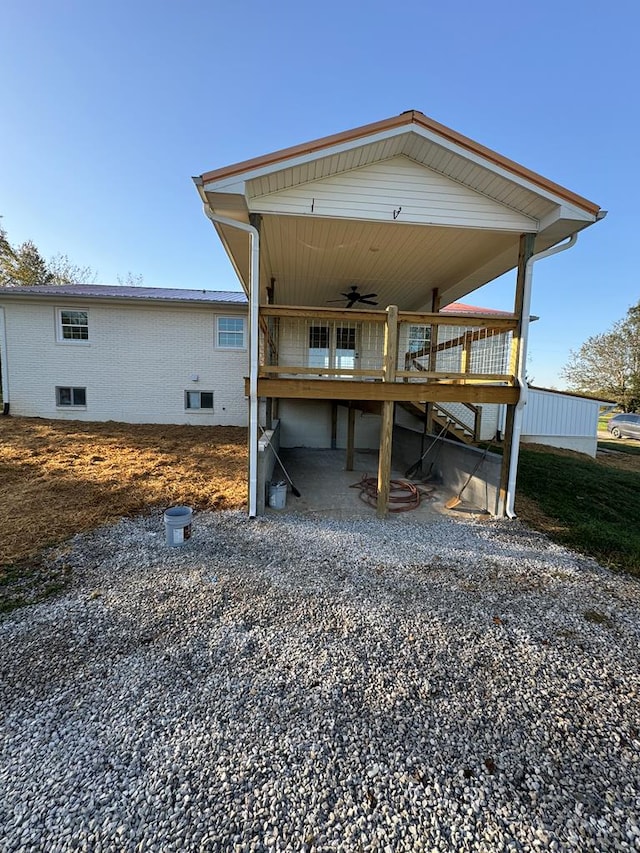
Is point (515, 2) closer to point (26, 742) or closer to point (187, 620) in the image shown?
point (187, 620)

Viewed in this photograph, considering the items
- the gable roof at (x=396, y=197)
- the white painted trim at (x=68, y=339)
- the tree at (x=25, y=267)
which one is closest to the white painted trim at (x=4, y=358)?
the white painted trim at (x=68, y=339)

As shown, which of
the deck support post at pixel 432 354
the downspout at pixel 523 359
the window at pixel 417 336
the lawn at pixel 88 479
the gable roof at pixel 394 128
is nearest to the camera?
the lawn at pixel 88 479

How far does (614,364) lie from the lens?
85.5ft

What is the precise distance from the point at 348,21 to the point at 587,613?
10392 millimetres

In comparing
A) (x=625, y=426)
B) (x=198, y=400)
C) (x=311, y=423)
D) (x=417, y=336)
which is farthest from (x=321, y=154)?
(x=625, y=426)

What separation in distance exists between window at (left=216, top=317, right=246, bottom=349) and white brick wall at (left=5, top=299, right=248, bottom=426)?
19 centimetres

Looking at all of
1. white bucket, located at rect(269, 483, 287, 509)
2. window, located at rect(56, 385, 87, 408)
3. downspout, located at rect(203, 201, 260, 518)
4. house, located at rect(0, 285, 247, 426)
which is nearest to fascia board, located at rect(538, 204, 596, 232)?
downspout, located at rect(203, 201, 260, 518)

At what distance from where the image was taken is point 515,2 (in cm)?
623

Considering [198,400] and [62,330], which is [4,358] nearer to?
[62,330]

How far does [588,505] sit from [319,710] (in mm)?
6176

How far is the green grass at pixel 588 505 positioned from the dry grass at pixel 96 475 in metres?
4.89

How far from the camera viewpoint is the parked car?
61.6 ft

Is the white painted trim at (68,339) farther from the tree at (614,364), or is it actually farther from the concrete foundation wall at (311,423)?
the tree at (614,364)

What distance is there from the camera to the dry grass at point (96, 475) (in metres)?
4.65
